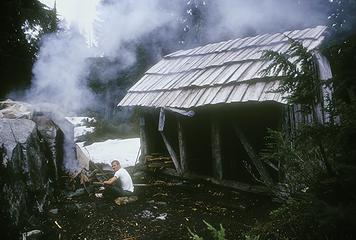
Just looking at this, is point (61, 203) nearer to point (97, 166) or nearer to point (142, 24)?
point (97, 166)

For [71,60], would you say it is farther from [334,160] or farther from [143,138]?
[334,160]

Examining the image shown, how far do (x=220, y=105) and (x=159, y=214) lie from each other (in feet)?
10.8

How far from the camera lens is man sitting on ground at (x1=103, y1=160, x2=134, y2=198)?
902 centimetres

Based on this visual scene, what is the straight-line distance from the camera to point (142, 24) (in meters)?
20.5

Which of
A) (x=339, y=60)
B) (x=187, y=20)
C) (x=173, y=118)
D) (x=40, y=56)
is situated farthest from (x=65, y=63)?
(x=187, y=20)

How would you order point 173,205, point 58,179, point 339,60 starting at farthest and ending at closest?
point 58,179 → point 173,205 → point 339,60

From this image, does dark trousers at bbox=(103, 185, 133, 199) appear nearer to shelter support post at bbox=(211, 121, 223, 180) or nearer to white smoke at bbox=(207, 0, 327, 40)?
shelter support post at bbox=(211, 121, 223, 180)

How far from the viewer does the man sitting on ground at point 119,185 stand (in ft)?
29.6

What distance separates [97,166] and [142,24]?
12.0 metres

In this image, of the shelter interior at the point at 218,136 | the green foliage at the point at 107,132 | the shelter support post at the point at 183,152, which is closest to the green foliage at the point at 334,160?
the shelter interior at the point at 218,136

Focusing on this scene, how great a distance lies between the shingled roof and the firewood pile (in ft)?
6.69

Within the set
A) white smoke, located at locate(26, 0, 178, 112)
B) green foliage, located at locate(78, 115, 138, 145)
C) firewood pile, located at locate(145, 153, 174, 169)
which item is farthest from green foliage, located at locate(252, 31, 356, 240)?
green foliage, located at locate(78, 115, 138, 145)

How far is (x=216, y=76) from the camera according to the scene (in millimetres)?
9469

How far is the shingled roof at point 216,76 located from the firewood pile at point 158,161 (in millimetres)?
2040
